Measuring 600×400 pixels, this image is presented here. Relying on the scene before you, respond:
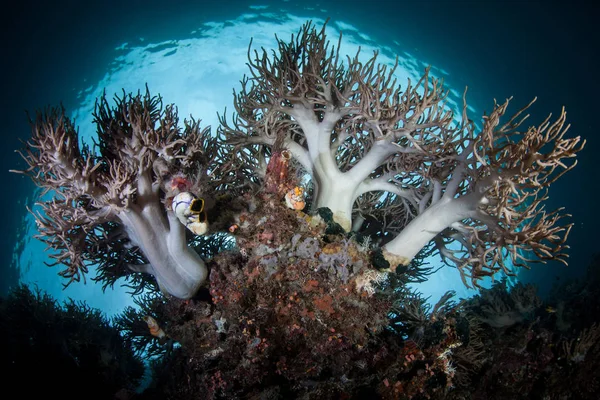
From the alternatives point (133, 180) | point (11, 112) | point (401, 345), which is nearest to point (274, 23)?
point (11, 112)

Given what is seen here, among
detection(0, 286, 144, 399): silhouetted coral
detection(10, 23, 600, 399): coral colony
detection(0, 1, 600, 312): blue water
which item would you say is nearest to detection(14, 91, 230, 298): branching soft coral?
detection(10, 23, 600, 399): coral colony

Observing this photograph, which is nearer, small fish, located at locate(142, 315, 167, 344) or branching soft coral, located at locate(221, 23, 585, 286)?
branching soft coral, located at locate(221, 23, 585, 286)

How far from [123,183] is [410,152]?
4.13 m

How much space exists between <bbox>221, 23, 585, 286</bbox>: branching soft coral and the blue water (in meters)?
14.2

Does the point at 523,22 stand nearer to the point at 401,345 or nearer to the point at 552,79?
the point at 552,79

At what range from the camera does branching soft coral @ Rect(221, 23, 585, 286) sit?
11.5 feet

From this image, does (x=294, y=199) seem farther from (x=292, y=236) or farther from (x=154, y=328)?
(x=154, y=328)

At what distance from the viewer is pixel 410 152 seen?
4.45 meters

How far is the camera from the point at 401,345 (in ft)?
13.7

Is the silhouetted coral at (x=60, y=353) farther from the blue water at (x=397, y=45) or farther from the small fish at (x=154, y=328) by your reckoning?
the blue water at (x=397, y=45)

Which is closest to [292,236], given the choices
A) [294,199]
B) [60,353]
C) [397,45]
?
[294,199]

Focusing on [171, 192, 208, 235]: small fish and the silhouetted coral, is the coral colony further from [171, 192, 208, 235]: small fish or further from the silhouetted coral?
the silhouetted coral

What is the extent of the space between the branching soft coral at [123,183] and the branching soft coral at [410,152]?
1.50 metres

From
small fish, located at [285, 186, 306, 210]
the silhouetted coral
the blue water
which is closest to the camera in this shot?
small fish, located at [285, 186, 306, 210]
